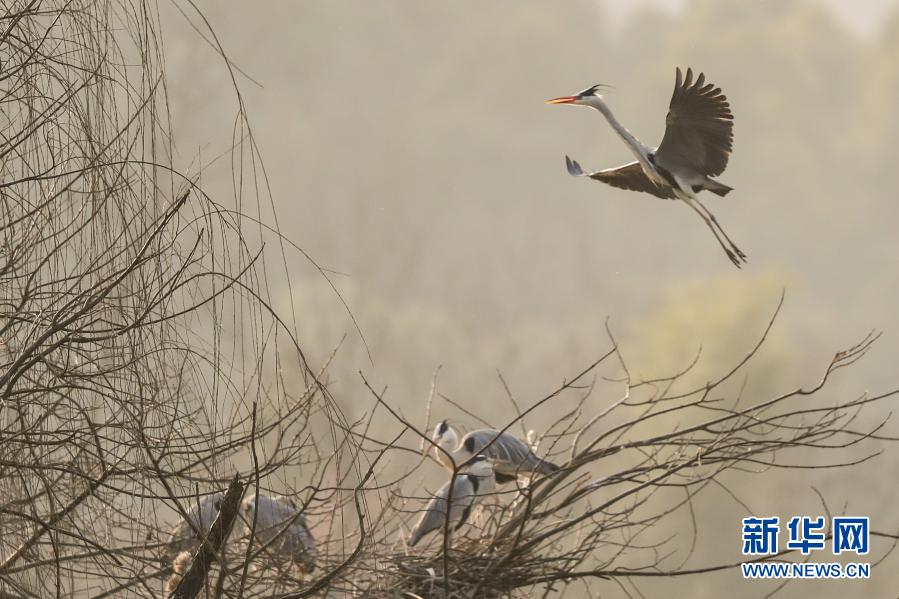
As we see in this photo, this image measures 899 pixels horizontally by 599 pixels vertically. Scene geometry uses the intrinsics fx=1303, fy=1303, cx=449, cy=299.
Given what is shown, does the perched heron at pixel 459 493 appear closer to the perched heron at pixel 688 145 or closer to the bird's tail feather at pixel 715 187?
the perched heron at pixel 688 145

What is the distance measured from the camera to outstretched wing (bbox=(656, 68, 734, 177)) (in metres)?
4.02

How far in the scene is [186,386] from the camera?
6.30 feet

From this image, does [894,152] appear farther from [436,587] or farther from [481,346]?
[436,587]

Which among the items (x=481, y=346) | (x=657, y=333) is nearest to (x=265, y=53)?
(x=481, y=346)

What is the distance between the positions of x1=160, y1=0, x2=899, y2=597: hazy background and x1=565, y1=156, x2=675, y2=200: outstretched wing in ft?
71.8

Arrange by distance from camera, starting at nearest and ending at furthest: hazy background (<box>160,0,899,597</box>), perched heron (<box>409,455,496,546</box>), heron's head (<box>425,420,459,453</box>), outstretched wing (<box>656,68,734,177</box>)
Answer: perched heron (<box>409,455,496,546</box>), heron's head (<box>425,420,459,453</box>), outstretched wing (<box>656,68,734,177</box>), hazy background (<box>160,0,899,597</box>)

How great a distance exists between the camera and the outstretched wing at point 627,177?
4242mm

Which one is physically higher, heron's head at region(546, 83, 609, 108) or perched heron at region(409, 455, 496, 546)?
heron's head at region(546, 83, 609, 108)

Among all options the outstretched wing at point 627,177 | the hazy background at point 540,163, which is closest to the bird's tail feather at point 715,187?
the outstretched wing at point 627,177

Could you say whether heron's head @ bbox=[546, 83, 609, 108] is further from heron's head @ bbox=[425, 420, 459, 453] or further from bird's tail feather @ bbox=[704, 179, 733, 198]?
heron's head @ bbox=[425, 420, 459, 453]

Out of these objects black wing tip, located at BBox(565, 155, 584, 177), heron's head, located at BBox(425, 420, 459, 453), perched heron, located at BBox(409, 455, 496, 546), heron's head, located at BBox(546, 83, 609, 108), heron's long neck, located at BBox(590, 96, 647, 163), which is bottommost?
perched heron, located at BBox(409, 455, 496, 546)

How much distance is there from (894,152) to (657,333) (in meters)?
26.9

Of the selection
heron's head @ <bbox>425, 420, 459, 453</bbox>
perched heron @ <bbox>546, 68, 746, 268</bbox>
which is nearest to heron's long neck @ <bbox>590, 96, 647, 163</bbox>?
perched heron @ <bbox>546, 68, 746, 268</bbox>

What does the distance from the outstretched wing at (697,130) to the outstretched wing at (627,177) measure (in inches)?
5.2
